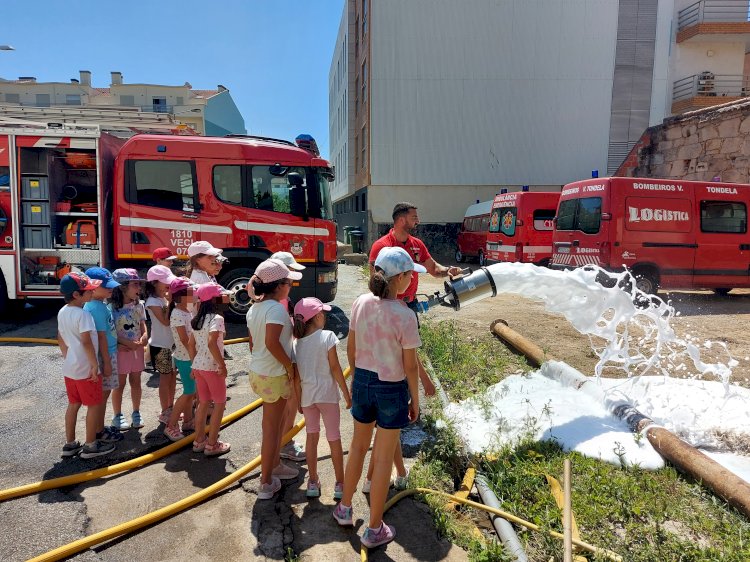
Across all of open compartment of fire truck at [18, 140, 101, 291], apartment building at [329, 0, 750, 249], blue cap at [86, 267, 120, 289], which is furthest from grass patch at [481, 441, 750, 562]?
apartment building at [329, 0, 750, 249]

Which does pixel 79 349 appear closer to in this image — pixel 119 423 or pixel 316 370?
pixel 119 423

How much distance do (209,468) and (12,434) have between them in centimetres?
199

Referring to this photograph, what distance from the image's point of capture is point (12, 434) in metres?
4.24

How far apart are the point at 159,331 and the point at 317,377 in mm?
1939

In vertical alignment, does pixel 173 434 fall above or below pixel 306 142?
below

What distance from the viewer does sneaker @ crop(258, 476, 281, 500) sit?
10.7 feet

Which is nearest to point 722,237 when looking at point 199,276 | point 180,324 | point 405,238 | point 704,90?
point 405,238

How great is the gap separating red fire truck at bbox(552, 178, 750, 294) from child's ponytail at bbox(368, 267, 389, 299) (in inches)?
331

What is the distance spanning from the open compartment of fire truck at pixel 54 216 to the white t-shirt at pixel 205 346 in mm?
4979

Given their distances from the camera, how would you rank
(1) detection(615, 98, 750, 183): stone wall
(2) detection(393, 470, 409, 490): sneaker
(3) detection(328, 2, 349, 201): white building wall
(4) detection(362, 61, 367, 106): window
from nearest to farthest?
(2) detection(393, 470, 409, 490): sneaker, (1) detection(615, 98, 750, 183): stone wall, (4) detection(362, 61, 367, 106): window, (3) detection(328, 2, 349, 201): white building wall

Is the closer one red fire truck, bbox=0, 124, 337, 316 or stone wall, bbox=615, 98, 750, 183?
red fire truck, bbox=0, 124, 337, 316

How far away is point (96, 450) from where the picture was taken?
12.6 ft

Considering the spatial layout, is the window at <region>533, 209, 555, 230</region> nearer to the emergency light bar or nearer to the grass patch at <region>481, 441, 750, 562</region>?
the emergency light bar

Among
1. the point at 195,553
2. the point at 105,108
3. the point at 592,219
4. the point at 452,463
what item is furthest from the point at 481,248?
the point at 195,553
